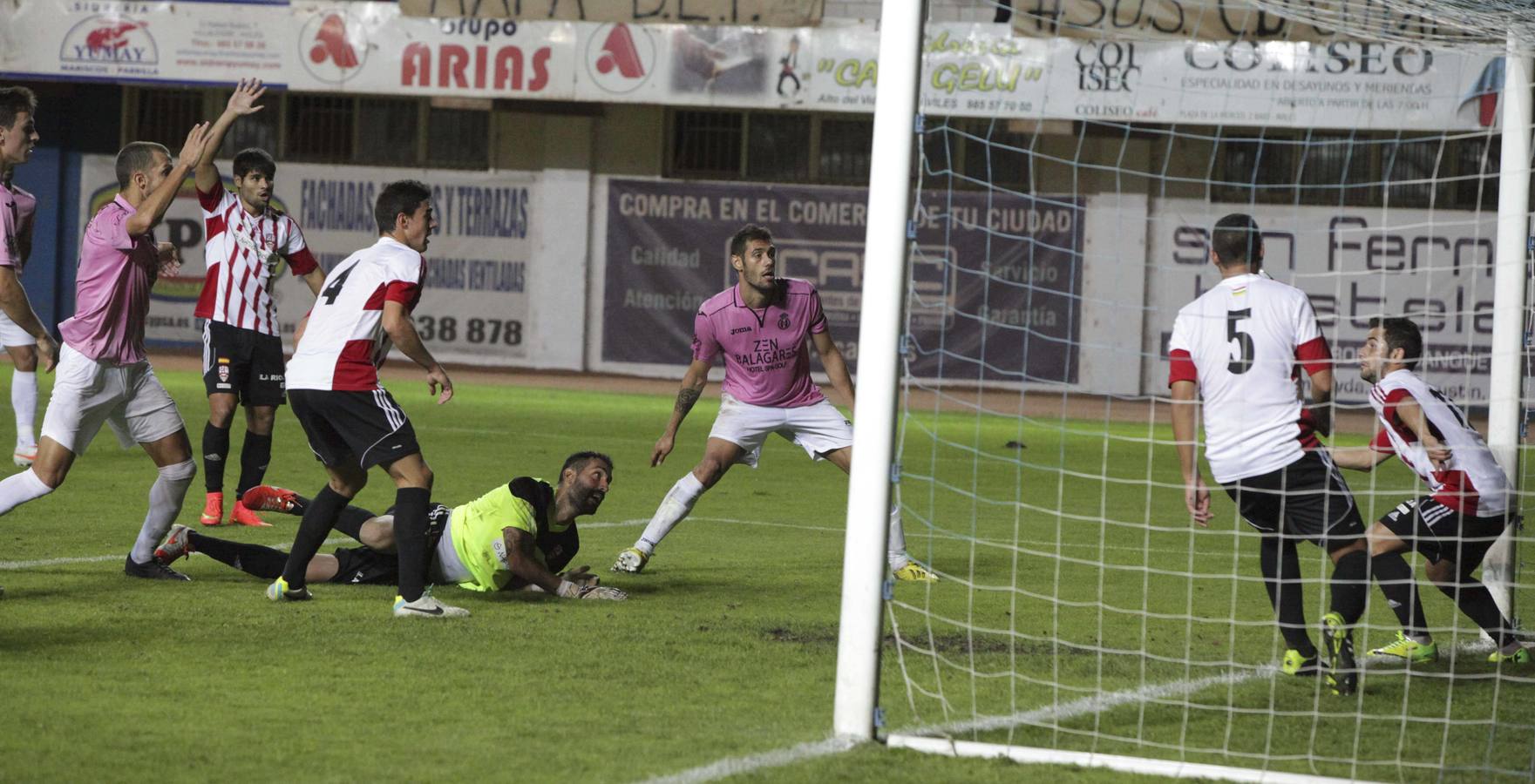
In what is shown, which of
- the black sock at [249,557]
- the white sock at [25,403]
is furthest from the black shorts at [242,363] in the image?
the white sock at [25,403]

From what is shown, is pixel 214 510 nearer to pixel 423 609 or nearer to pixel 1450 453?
pixel 423 609

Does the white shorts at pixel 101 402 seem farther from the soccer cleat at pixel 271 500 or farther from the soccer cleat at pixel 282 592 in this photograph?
the soccer cleat at pixel 271 500

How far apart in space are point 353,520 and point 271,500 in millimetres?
1998

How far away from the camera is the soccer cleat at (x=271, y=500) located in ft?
28.4

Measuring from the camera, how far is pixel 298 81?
22.0 metres

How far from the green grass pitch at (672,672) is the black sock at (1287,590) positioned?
0.65ft

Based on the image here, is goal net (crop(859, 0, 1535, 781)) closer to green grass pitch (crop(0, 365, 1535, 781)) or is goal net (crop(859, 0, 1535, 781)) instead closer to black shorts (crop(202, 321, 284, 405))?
green grass pitch (crop(0, 365, 1535, 781))

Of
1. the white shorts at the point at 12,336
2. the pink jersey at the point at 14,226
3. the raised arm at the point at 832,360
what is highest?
the pink jersey at the point at 14,226

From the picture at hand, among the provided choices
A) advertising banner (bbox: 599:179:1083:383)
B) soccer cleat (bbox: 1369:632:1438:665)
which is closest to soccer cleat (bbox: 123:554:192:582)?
soccer cleat (bbox: 1369:632:1438:665)

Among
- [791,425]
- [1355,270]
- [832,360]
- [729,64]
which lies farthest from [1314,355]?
[729,64]

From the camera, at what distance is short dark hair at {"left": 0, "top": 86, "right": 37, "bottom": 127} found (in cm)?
629

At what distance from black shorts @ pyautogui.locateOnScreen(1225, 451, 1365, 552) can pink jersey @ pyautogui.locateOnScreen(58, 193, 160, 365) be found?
452 cm

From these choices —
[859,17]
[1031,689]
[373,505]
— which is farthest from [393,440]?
[859,17]

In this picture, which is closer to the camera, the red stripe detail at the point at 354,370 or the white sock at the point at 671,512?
the red stripe detail at the point at 354,370
